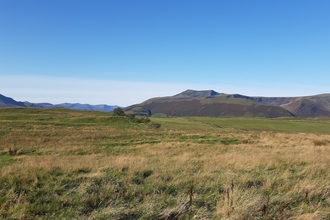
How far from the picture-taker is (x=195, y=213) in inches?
203

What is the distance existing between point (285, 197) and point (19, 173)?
7129 millimetres

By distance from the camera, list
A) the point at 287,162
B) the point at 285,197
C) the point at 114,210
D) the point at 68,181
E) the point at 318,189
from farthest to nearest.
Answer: the point at 287,162 < the point at 68,181 < the point at 318,189 < the point at 285,197 < the point at 114,210

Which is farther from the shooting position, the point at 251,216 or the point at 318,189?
the point at 318,189

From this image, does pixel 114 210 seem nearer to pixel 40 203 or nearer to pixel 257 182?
pixel 40 203

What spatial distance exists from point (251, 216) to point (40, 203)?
441cm

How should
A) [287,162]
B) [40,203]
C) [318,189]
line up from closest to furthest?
[40,203] < [318,189] < [287,162]

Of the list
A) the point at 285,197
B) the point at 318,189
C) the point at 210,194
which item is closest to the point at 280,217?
the point at 285,197

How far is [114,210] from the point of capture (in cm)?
498

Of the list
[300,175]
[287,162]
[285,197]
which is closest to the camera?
[285,197]

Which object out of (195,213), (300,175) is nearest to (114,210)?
(195,213)

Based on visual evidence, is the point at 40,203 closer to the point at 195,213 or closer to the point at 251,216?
the point at 195,213

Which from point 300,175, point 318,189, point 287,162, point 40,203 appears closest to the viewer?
point 40,203

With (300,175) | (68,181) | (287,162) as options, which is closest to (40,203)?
(68,181)

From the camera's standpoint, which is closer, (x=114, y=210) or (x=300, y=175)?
(x=114, y=210)
